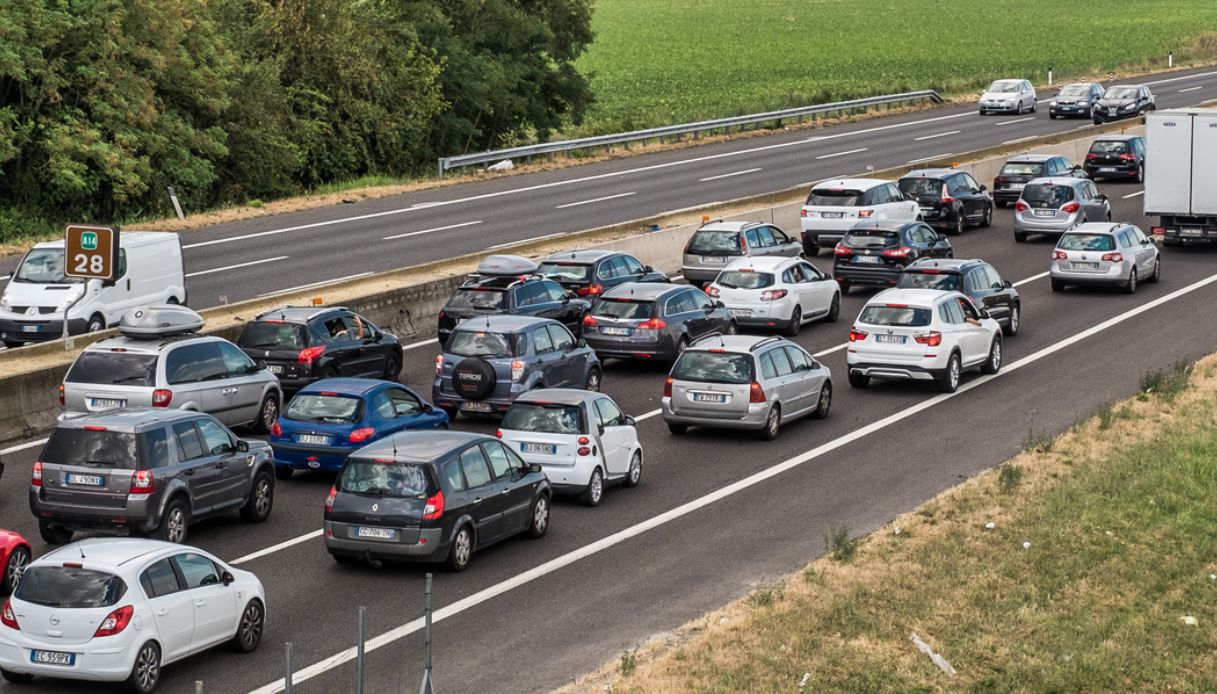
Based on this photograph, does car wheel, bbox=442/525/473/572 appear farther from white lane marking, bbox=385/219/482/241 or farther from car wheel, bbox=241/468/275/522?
white lane marking, bbox=385/219/482/241

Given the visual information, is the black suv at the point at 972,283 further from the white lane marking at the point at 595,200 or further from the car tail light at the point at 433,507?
the white lane marking at the point at 595,200

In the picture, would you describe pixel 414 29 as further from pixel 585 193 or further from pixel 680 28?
pixel 680 28

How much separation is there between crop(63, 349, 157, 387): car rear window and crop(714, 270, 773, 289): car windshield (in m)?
13.4

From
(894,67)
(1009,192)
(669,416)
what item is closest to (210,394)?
(669,416)

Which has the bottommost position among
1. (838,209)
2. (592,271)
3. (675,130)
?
(592,271)

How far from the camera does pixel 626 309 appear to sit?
31344 millimetres

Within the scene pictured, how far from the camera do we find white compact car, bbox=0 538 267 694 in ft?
49.9

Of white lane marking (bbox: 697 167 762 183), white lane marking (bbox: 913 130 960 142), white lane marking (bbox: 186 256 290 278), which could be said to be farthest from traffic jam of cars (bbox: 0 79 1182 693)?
white lane marking (bbox: 913 130 960 142)

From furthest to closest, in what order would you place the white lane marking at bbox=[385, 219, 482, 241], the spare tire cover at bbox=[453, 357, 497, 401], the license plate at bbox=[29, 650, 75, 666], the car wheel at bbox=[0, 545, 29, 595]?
the white lane marking at bbox=[385, 219, 482, 241] → the spare tire cover at bbox=[453, 357, 497, 401] → the car wheel at bbox=[0, 545, 29, 595] → the license plate at bbox=[29, 650, 75, 666]

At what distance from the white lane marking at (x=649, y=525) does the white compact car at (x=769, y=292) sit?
14.9 ft

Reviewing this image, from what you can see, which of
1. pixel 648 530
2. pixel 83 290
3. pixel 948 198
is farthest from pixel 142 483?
pixel 948 198

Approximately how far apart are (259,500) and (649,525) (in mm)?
4824

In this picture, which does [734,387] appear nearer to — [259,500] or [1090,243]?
[259,500]

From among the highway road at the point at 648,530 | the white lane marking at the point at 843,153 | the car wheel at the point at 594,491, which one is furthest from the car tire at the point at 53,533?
the white lane marking at the point at 843,153
